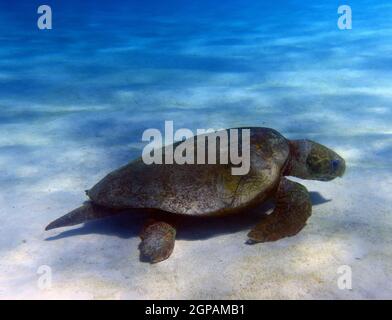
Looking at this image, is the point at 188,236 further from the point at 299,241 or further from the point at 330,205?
the point at 330,205

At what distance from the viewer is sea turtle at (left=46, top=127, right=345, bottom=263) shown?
3168mm

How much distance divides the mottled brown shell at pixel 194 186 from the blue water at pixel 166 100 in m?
0.98

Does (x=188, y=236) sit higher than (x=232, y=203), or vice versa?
(x=232, y=203)

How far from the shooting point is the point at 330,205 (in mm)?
3766

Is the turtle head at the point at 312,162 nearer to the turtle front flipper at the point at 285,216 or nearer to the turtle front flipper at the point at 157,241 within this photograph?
the turtle front flipper at the point at 285,216

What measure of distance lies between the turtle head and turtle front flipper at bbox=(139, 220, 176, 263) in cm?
141

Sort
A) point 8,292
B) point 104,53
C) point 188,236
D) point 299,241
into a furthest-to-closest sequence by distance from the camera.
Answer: point 104,53 < point 188,236 < point 299,241 < point 8,292

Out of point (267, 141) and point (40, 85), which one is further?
point (40, 85)

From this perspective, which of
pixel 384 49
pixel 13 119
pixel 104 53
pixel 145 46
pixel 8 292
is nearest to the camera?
pixel 8 292

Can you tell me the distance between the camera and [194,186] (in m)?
3.25

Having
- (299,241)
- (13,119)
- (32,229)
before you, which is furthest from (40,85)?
(299,241)

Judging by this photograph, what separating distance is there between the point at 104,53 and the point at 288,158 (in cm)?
1250

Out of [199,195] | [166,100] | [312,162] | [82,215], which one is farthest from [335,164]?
[166,100]

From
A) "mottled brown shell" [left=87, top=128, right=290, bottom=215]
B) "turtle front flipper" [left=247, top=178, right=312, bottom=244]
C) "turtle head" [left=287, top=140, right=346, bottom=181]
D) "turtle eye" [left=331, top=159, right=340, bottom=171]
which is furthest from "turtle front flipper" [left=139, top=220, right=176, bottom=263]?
"turtle eye" [left=331, top=159, right=340, bottom=171]
